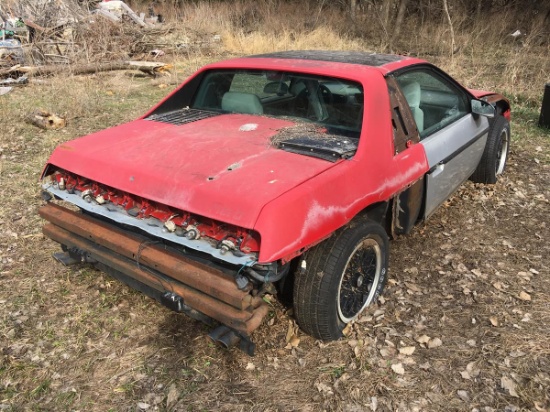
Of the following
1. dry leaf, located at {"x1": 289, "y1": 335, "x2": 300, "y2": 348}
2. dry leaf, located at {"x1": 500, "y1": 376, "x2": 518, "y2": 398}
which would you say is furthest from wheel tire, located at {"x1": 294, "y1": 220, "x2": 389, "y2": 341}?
dry leaf, located at {"x1": 500, "y1": 376, "x2": 518, "y2": 398}

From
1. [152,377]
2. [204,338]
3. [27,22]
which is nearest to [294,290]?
[204,338]

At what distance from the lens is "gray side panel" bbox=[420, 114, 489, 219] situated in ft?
11.0

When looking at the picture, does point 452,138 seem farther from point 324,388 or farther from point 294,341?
point 324,388

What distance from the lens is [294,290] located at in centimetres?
255

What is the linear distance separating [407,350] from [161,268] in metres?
1.53

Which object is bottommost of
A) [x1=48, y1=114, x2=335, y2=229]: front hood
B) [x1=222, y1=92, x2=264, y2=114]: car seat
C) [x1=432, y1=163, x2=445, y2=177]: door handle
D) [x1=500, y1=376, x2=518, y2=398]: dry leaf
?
[x1=500, y1=376, x2=518, y2=398]: dry leaf

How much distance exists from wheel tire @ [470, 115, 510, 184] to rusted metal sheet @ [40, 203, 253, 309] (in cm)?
347

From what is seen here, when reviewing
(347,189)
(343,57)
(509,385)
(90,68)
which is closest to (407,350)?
(509,385)

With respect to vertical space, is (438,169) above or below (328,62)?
below

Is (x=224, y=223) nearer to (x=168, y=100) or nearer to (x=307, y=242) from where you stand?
(x=307, y=242)

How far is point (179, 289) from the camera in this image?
8.07ft

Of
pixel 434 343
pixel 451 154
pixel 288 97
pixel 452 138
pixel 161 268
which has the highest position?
pixel 288 97

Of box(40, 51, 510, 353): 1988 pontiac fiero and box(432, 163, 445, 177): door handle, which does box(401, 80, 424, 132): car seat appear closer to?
box(40, 51, 510, 353): 1988 pontiac fiero

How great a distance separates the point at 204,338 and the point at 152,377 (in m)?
0.39
